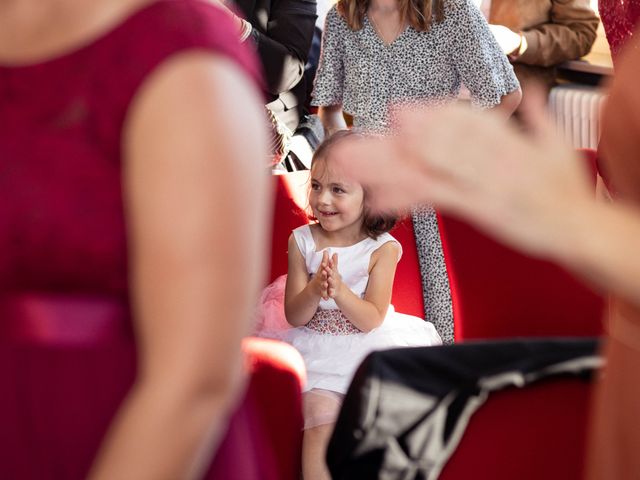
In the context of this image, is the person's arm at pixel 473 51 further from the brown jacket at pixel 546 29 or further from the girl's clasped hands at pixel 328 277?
the brown jacket at pixel 546 29

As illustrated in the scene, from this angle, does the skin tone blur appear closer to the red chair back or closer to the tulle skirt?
the red chair back

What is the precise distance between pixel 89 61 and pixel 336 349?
1730 millimetres

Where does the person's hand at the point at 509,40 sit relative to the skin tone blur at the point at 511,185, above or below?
below

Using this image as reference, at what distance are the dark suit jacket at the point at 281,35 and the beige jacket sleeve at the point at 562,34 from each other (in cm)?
181

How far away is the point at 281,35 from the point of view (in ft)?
10.8

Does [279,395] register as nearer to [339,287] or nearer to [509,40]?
[339,287]

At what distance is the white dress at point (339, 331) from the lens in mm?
2449

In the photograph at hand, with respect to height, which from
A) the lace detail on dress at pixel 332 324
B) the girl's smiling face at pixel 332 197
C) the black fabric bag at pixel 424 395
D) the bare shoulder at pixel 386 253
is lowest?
the lace detail on dress at pixel 332 324

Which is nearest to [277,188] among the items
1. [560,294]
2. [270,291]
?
[270,291]

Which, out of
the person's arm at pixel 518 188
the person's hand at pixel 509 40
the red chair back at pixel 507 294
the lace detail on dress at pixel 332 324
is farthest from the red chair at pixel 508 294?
the person's hand at pixel 509 40

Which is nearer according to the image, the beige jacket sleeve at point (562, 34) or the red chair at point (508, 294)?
the red chair at point (508, 294)

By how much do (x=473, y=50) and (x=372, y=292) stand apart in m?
0.91

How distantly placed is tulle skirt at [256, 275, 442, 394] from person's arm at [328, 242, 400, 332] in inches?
1.6

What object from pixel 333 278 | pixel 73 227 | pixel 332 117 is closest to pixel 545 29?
pixel 332 117
